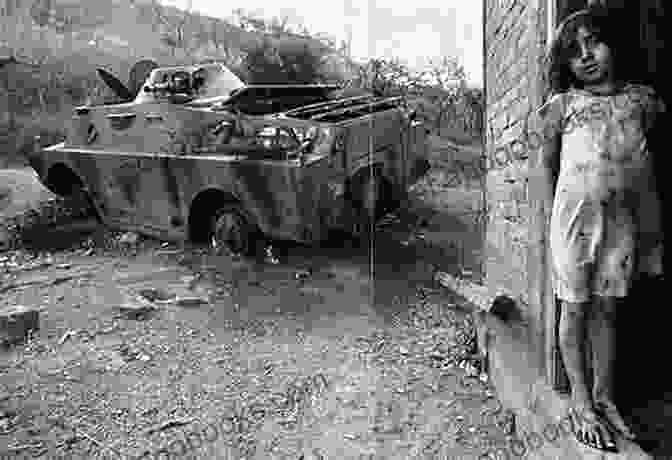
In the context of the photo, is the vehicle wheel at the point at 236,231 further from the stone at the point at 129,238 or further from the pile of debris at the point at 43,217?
the pile of debris at the point at 43,217

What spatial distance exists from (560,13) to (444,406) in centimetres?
225

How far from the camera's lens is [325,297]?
16.2 ft

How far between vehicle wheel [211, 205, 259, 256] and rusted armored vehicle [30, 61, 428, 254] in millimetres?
11

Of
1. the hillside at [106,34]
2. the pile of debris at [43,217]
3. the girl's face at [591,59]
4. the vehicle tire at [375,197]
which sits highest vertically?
the hillside at [106,34]

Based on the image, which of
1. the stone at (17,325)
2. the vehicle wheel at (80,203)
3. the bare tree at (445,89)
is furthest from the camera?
the bare tree at (445,89)

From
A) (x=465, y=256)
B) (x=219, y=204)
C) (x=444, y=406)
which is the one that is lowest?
(x=444, y=406)

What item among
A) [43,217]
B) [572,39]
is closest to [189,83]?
[43,217]

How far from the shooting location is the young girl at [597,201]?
1.96 meters

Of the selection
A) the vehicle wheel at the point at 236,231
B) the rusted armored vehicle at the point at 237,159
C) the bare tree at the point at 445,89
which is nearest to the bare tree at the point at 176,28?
the bare tree at the point at 445,89

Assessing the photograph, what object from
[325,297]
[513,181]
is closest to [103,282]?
[325,297]

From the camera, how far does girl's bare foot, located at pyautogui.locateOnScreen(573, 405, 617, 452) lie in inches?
79.3

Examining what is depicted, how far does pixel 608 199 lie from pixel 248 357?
2809mm

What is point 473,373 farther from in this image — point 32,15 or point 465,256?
point 32,15

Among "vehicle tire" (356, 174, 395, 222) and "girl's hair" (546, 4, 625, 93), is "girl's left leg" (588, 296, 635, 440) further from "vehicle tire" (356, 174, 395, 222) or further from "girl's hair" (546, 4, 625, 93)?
"vehicle tire" (356, 174, 395, 222)
